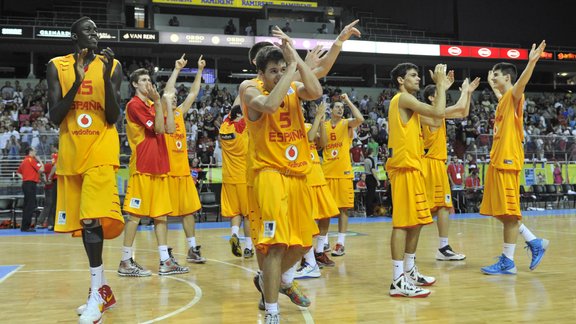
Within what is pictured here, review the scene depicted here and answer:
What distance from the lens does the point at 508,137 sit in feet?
21.6

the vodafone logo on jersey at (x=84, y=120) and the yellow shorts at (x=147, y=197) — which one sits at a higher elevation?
the vodafone logo on jersey at (x=84, y=120)

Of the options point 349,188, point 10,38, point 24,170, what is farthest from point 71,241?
point 10,38

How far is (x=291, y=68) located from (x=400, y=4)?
117 ft

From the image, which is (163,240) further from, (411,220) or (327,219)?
(411,220)

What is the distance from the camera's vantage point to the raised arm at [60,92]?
14.0 feet

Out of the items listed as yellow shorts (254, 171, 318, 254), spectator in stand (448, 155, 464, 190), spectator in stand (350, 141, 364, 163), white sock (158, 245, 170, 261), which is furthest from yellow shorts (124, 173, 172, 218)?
spectator in stand (448, 155, 464, 190)

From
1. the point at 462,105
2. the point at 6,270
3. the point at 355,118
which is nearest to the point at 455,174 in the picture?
the point at 355,118

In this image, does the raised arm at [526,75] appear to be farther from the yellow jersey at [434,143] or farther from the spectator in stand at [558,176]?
the spectator in stand at [558,176]

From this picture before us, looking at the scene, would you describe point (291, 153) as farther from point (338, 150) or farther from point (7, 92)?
point (7, 92)

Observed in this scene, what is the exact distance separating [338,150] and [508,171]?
2.49 m

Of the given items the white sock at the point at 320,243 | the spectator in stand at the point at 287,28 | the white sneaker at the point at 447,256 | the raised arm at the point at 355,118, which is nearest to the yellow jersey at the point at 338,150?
the raised arm at the point at 355,118

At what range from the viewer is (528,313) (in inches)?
175

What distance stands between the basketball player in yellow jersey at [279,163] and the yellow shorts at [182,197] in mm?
3216

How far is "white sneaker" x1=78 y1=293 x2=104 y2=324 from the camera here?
4.07 meters
